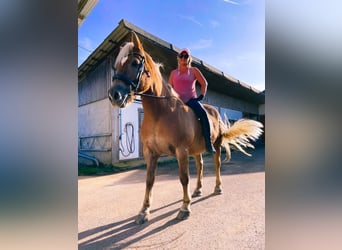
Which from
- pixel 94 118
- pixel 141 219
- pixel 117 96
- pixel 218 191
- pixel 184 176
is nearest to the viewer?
pixel 117 96

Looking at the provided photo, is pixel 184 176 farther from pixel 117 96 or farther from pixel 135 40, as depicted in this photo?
pixel 135 40

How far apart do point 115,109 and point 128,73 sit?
17.3 inches

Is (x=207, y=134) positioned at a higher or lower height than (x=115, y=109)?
lower

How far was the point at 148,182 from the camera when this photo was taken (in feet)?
3.57

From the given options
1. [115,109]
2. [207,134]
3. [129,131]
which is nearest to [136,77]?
[115,109]

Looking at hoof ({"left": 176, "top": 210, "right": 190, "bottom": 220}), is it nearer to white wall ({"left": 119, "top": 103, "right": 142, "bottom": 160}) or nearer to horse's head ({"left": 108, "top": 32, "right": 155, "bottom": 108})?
white wall ({"left": 119, "top": 103, "right": 142, "bottom": 160})

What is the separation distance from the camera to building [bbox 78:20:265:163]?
988 mm

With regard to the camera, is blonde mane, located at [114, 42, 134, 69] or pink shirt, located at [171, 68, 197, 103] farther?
pink shirt, located at [171, 68, 197, 103]

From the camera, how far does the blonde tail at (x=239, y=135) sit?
51.4 inches

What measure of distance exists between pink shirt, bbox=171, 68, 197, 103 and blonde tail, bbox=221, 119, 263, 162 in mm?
424

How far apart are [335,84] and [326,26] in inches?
6.7

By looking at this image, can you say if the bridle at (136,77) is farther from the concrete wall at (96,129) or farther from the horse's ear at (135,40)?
the concrete wall at (96,129)

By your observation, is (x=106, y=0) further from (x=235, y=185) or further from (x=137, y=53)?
(x=235, y=185)

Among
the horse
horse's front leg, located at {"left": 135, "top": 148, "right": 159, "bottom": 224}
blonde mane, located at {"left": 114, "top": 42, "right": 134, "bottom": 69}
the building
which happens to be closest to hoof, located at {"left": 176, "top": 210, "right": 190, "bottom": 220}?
the horse
